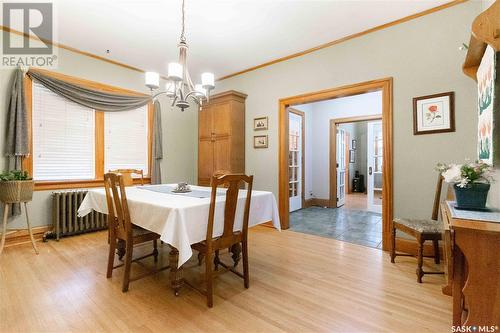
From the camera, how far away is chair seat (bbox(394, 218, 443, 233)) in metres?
2.15

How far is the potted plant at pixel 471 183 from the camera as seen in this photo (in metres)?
1.57

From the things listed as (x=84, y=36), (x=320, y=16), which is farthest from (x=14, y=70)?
(x=320, y=16)

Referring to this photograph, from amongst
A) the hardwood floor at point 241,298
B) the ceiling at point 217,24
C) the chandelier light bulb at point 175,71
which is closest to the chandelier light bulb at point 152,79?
the chandelier light bulb at point 175,71

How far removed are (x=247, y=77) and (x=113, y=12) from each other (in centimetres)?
225

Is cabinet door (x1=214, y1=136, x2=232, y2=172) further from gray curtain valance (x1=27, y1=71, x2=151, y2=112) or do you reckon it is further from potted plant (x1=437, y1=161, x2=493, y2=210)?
potted plant (x1=437, y1=161, x2=493, y2=210)

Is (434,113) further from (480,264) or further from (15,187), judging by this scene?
(15,187)

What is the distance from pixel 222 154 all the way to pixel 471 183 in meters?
3.35

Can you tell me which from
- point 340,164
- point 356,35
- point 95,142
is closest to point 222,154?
point 95,142

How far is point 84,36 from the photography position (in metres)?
3.15

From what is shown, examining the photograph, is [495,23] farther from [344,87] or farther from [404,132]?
[344,87]

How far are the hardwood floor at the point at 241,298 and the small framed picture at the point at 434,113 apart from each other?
1.46m

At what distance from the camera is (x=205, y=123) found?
15.0 feet

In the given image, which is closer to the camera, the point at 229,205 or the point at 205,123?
the point at 229,205

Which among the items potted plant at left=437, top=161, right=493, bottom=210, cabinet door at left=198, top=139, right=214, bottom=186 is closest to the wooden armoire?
cabinet door at left=198, top=139, right=214, bottom=186
